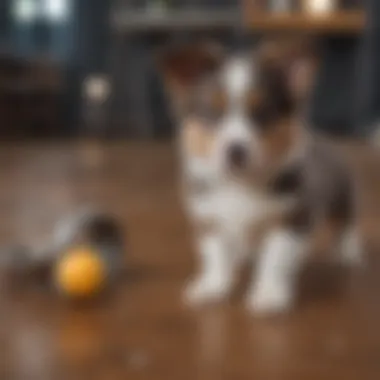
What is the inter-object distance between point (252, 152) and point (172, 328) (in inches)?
13.5

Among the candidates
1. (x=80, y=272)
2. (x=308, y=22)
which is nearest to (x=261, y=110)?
(x=80, y=272)

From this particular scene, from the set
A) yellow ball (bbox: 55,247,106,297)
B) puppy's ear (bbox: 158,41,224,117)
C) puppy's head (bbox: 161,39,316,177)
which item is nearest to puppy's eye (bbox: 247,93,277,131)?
puppy's head (bbox: 161,39,316,177)

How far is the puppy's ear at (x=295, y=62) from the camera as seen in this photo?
1.73 metres

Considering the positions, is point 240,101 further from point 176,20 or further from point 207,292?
point 176,20

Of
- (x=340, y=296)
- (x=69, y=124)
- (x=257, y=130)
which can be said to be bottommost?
(x=69, y=124)

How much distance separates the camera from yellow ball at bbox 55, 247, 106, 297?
179cm

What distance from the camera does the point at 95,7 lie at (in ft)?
16.0

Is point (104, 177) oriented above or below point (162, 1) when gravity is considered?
below

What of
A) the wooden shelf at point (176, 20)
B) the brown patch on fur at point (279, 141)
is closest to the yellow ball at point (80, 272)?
the brown patch on fur at point (279, 141)

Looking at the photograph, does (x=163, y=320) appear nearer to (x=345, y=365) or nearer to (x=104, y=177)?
(x=345, y=365)

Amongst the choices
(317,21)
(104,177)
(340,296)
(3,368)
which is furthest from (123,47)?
(3,368)

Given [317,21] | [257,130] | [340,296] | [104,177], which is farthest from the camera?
[317,21]

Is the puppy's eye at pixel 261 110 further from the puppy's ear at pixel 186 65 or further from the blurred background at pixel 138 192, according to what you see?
the blurred background at pixel 138 192

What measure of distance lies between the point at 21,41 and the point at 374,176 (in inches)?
90.9
